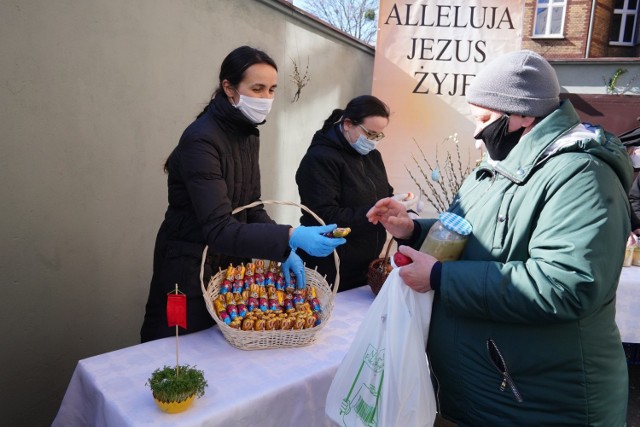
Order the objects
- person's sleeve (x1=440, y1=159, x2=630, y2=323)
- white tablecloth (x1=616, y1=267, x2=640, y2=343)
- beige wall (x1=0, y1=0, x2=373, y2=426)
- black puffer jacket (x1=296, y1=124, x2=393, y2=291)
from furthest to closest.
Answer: white tablecloth (x1=616, y1=267, x2=640, y2=343) → black puffer jacket (x1=296, y1=124, x2=393, y2=291) → beige wall (x1=0, y1=0, x2=373, y2=426) → person's sleeve (x1=440, y1=159, x2=630, y2=323)

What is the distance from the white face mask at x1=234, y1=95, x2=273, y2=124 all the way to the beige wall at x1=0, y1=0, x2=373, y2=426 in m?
1.16

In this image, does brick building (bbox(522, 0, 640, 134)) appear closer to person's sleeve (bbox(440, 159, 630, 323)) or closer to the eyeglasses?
the eyeglasses

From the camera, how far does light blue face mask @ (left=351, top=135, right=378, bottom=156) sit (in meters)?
2.61

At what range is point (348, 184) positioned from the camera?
2.60 meters

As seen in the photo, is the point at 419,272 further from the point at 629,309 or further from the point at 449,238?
the point at 629,309

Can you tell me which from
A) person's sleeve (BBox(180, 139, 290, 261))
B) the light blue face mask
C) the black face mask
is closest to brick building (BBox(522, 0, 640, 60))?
the light blue face mask

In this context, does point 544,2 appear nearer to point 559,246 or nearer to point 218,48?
point 218,48

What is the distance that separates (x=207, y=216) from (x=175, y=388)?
628 millimetres

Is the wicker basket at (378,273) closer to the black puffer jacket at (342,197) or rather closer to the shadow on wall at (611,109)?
the black puffer jacket at (342,197)

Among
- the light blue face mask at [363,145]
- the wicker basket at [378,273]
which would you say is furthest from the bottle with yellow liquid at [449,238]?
the light blue face mask at [363,145]

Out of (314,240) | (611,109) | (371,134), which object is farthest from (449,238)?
(611,109)

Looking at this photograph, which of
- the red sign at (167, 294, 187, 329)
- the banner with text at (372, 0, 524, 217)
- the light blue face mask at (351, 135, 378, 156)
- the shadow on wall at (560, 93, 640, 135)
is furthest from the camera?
the shadow on wall at (560, 93, 640, 135)

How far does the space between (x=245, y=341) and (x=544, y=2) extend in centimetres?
1914

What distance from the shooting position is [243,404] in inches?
54.5
